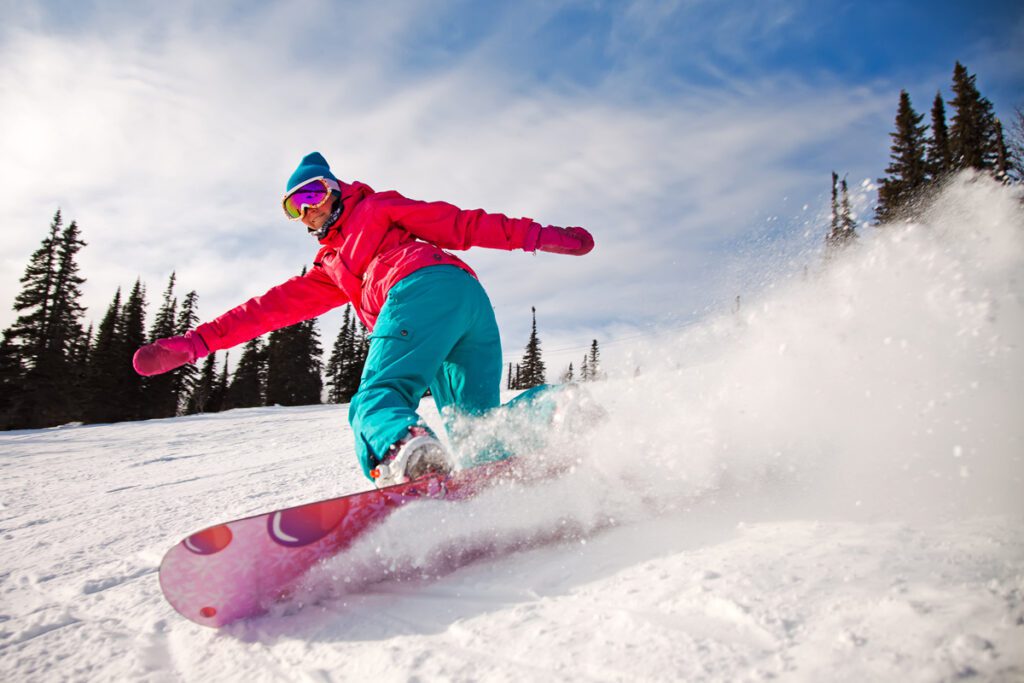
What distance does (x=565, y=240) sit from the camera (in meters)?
3.01

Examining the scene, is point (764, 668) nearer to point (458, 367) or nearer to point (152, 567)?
point (458, 367)

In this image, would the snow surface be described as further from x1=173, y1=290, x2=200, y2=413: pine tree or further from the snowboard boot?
x1=173, y1=290, x2=200, y2=413: pine tree

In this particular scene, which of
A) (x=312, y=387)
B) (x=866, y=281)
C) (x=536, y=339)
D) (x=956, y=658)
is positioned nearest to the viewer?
(x=956, y=658)

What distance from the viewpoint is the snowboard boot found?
1827 millimetres

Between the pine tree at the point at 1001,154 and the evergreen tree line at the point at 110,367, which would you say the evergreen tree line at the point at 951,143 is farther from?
the evergreen tree line at the point at 110,367

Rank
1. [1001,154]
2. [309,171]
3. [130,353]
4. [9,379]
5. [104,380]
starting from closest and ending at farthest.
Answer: [309,171] → [1001,154] → [9,379] → [104,380] → [130,353]

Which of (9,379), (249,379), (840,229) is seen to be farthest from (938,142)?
(9,379)

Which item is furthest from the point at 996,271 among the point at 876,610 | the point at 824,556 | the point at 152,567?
the point at 152,567

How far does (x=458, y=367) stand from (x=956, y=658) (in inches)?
87.2

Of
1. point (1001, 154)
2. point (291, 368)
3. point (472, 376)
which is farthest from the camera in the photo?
point (291, 368)

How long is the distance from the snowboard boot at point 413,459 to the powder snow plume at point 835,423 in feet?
0.46

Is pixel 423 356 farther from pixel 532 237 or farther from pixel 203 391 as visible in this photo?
pixel 203 391

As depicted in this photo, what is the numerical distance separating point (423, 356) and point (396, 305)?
30 centimetres

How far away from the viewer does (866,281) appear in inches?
94.0
